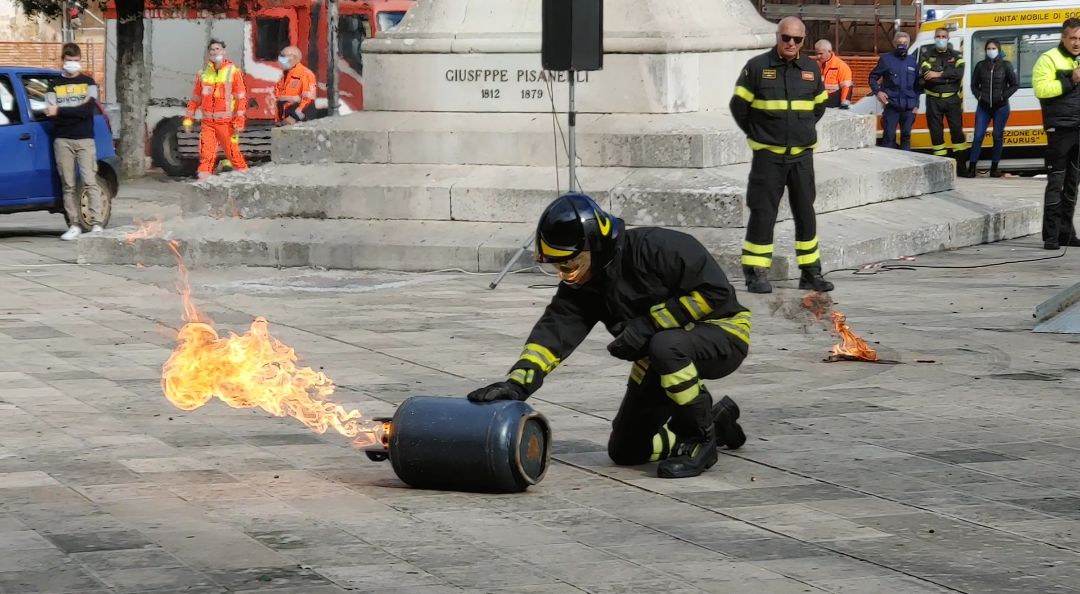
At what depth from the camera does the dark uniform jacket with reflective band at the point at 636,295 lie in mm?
6660

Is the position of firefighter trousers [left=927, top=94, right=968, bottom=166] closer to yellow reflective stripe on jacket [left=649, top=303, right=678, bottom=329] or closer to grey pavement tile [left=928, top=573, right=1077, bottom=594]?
yellow reflective stripe on jacket [left=649, top=303, right=678, bottom=329]

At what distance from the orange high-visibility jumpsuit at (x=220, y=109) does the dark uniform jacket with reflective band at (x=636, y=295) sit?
14.8 meters

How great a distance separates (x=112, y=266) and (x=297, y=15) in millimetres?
13329

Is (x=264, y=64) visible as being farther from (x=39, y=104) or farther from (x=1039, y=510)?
(x=1039, y=510)

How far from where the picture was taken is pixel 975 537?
5820 mm

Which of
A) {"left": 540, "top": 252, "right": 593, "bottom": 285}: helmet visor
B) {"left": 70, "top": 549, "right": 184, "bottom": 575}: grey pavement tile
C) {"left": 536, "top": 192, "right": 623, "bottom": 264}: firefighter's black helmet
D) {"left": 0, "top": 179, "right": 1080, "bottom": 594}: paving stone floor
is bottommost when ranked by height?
{"left": 0, "top": 179, "right": 1080, "bottom": 594}: paving stone floor

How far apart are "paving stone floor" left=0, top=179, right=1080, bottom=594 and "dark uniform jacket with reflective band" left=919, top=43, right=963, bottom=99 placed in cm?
1176

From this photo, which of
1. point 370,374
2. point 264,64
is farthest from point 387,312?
point 264,64

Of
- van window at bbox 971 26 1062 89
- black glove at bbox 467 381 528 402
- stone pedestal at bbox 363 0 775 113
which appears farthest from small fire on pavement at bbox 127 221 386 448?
van window at bbox 971 26 1062 89

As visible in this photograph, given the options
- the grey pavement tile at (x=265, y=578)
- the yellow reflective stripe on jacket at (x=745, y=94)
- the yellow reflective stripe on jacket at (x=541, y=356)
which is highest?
the yellow reflective stripe on jacket at (x=745, y=94)

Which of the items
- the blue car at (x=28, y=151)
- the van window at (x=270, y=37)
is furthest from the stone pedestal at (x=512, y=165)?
the van window at (x=270, y=37)

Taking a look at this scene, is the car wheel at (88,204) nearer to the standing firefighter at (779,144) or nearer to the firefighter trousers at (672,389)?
the standing firefighter at (779,144)

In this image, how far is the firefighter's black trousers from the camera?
1461cm

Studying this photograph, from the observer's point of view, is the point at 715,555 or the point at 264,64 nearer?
the point at 715,555
